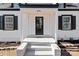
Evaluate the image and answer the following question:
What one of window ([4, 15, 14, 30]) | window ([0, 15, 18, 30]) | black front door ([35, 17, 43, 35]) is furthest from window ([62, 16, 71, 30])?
window ([4, 15, 14, 30])

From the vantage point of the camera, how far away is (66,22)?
640 inches

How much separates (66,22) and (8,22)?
5.07 m

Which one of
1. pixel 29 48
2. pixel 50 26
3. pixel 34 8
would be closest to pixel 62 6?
pixel 50 26

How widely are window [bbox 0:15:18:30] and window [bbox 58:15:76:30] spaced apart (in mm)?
3812

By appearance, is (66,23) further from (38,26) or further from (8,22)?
(8,22)

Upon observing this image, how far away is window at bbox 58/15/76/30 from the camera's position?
16.1m

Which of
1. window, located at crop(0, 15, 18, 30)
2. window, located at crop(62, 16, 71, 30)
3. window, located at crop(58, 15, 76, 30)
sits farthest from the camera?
window, located at crop(62, 16, 71, 30)

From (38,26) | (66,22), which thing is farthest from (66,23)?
(38,26)

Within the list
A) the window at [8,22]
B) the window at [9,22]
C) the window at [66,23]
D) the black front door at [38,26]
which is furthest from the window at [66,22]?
the window at [9,22]

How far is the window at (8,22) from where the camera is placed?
1595 centimetres

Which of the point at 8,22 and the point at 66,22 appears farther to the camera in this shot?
the point at 66,22

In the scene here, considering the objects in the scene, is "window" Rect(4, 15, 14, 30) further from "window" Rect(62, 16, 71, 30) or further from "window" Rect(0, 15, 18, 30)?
"window" Rect(62, 16, 71, 30)

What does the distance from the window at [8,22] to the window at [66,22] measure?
12.5 ft

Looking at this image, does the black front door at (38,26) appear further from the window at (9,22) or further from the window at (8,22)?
the window at (9,22)
